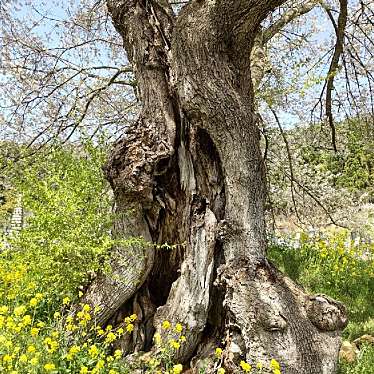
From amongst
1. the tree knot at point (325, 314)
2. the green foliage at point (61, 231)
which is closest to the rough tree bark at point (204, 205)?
the tree knot at point (325, 314)

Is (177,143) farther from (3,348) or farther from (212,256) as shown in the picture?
(3,348)

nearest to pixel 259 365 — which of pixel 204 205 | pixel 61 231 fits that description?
pixel 204 205

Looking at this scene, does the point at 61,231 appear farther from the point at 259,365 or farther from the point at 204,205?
the point at 259,365

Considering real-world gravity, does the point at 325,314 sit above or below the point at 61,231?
below

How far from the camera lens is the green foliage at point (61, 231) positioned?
3.62 m

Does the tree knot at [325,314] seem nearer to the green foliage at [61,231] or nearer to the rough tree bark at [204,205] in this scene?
the rough tree bark at [204,205]

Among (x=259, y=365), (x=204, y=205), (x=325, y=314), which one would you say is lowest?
(x=259, y=365)

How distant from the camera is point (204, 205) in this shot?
12.7 feet

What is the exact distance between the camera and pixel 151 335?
13.1 ft

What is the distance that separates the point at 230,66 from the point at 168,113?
58 cm

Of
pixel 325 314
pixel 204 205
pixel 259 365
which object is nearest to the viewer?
pixel 259 365

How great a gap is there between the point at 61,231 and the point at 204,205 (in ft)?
3.43

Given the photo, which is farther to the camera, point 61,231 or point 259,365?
point 61,231

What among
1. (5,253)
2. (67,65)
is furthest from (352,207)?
(5,253)
